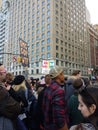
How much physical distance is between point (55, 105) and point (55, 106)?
0.05 ft

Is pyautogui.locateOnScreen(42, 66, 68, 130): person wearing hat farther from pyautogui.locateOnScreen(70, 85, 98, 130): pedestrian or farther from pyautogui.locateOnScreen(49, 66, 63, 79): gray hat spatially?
pyautogui.locateOnScreen(70, 85, 98, 130): pedestrian

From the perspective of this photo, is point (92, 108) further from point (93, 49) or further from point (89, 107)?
point (93, 49)

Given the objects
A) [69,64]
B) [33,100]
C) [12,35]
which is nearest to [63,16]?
[69,64]

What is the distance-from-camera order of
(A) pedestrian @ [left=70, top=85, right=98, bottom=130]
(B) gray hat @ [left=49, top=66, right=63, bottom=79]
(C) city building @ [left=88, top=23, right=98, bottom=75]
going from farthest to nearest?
(C) city building @ [left=88, top=23, right=98, bottom=75], (B) gray hat @ [left=49, top=66, right=63, bottom=79], (A) pedestrian @ [left=70, top=85, right=98, bottom=130]

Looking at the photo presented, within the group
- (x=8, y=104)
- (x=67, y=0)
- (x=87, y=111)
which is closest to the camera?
(x=87, y=111)

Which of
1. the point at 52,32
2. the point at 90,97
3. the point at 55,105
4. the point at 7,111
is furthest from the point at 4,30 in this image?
the point at 90,97

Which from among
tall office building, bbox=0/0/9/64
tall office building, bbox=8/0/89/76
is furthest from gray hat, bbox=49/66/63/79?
tall office building, bbox=0/0/9/64

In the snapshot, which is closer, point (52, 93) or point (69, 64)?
point (52, 93)

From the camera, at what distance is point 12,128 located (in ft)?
7.29

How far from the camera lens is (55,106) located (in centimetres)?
348

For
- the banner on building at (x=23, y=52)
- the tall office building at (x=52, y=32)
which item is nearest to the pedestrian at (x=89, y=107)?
the banner on building at (x=23, y=52)

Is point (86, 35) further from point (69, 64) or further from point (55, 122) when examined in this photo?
point (55, 122)

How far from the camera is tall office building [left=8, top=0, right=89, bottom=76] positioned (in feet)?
240

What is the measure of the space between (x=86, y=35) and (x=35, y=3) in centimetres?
2632
